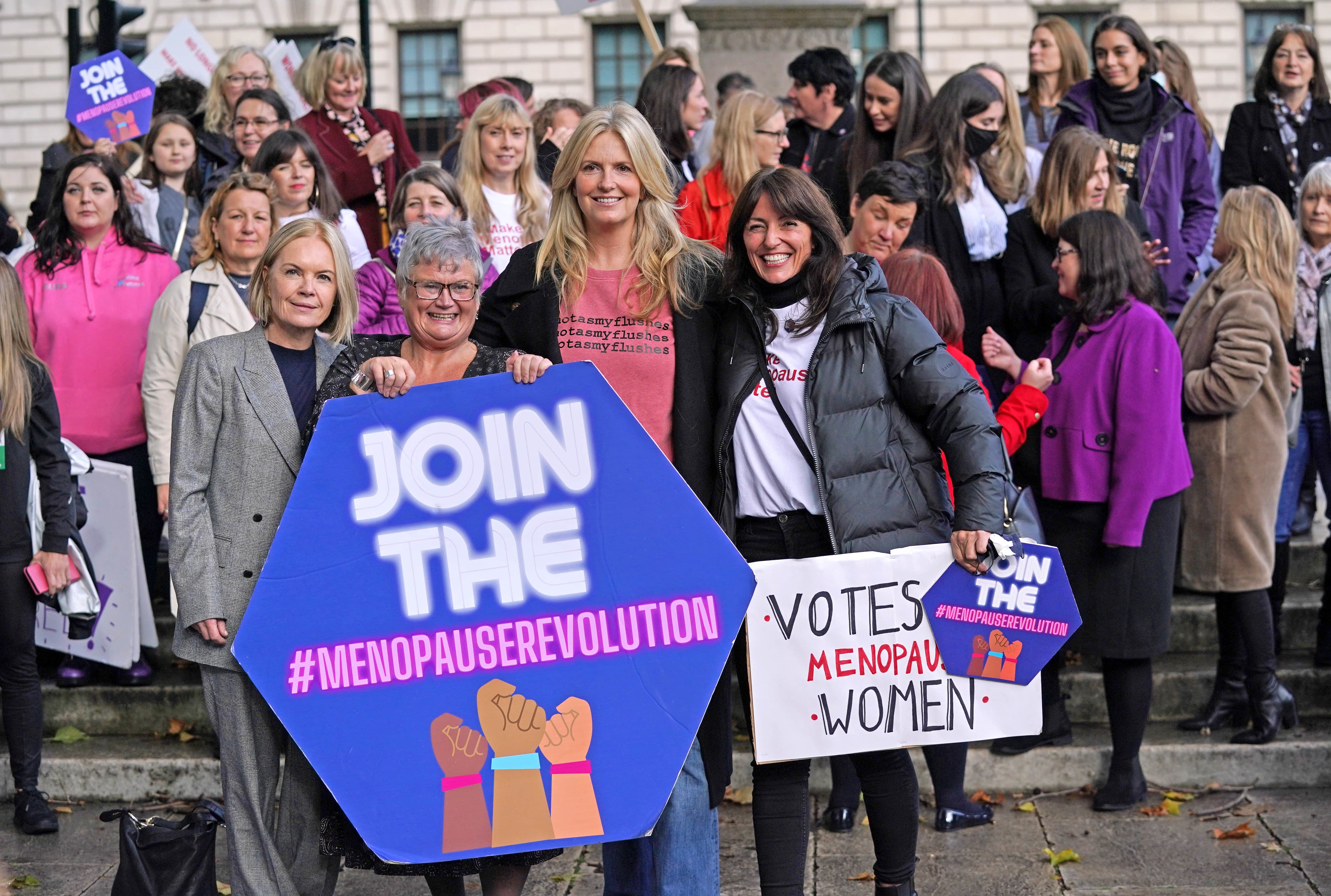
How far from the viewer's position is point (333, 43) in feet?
27.4

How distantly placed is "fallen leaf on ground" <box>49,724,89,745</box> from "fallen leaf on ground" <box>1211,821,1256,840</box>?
4634 millimetres

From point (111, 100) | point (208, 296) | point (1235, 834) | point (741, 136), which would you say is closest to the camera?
point (1235, 834)

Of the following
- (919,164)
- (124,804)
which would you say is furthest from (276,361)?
(919,164)

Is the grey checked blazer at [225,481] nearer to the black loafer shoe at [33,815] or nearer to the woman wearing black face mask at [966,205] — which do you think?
the black loafer shoe at [33,815]

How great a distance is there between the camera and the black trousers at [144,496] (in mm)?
6516

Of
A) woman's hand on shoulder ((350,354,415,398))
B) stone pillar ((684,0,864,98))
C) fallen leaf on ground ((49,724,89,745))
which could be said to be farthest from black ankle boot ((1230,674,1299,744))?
stone pillar ((684,0,864,98))

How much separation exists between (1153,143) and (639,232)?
4117 millimetres

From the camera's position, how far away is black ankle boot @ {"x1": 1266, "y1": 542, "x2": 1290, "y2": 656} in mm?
6469

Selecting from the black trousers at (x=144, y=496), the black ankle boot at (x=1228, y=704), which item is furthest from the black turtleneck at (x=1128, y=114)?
the black trousers at (x=144, y=496)

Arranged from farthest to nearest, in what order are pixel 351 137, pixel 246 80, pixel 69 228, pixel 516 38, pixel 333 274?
pixel 516 38 < pixel 246 80 < pixel 351 137 < pixel 69 228 < pixel 333 274

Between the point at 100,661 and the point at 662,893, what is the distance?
11.3 feet

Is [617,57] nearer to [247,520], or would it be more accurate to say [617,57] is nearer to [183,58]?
[183,58]

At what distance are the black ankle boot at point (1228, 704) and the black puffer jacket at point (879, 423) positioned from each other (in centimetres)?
254

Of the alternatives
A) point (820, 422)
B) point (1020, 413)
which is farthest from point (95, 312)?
point (1020, 413)
